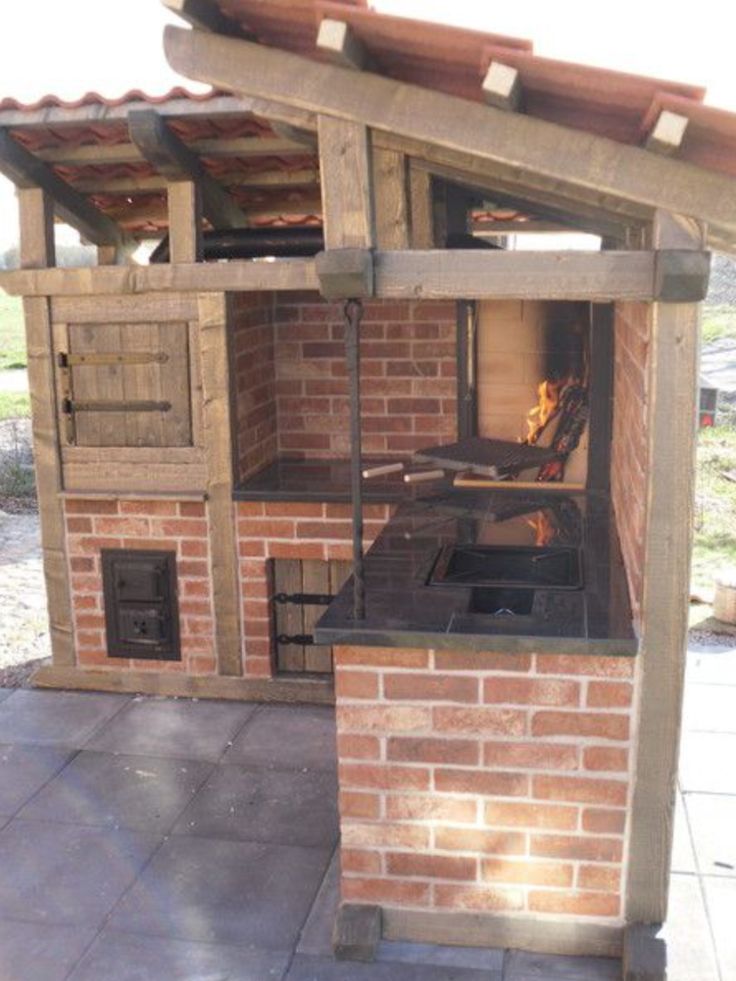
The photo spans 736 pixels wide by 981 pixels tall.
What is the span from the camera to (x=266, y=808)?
5141mm

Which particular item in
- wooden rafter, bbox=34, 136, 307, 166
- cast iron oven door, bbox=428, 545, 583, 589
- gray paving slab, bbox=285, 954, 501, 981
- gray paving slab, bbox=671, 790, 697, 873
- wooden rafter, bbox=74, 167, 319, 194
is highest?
wooden rafter, bbox=34, 136, 307, 166

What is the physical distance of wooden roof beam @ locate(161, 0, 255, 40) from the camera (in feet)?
11.3

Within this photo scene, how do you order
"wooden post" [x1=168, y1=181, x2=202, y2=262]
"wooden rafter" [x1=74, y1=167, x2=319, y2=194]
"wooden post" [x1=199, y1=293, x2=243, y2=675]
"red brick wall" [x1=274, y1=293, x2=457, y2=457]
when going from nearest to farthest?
1. "wooden post" [x1=168, y1=181, x2=202, y2=262]
2. "wooden post" [x1=199, y1=293, x2=243, y2=675]
3. "wooden rafter" [x1=74, y1=167, x2=319, y2=194]
4. "red brick wall" [x1=274, y1=293, x2=457, y2=457]

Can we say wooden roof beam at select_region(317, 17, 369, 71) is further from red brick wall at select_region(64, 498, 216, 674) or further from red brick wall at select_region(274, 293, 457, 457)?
red brick wall at select_region(274, 293, 457, 457)

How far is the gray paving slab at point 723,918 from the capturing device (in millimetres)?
3926

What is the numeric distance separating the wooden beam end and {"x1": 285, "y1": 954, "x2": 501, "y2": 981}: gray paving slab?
249cm

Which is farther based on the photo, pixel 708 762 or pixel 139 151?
pixel 139 151

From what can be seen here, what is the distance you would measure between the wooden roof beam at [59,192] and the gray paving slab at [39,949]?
3867 mm

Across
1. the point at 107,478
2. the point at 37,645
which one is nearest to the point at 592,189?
the point at 107,478

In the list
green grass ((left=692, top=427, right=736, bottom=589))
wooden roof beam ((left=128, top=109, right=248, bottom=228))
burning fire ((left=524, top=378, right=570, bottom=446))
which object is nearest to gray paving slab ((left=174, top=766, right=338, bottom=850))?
burning fire ((left=524, top=378, right=570, bottom=446))

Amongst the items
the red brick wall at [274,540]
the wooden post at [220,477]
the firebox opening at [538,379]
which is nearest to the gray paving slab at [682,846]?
the firebox opening at [538,379]

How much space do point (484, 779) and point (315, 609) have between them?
266cm

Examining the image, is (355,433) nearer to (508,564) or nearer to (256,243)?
(508,564)

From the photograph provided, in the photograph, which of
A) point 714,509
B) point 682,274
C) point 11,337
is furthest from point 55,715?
point 11,337
